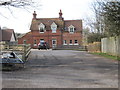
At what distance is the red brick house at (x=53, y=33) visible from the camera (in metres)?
60.3

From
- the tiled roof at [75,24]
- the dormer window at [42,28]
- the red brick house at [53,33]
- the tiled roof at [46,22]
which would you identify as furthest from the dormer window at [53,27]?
the tiled roof at [75,24]

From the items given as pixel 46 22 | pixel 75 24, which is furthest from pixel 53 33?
pixel 75 24

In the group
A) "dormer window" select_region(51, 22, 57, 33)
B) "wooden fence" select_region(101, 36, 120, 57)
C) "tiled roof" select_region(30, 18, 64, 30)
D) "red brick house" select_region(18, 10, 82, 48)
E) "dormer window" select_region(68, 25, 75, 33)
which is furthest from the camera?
"tiled roof" select_region(30, 18, 64, 30)

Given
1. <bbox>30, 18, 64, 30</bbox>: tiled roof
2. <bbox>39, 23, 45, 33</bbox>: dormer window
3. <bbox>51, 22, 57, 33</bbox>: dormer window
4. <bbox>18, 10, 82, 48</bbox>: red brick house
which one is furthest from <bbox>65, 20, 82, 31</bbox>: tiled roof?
<bbox>39, 23, 45, 33</bbox>: dormer window

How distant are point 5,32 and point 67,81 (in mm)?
69311

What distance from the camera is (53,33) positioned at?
60.6 m

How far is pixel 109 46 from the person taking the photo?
25.2m

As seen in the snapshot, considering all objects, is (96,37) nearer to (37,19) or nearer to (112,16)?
(112,16)

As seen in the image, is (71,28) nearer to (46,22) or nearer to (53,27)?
(53,27)

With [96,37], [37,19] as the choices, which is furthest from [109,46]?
[37,19]

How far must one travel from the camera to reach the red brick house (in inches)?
2375

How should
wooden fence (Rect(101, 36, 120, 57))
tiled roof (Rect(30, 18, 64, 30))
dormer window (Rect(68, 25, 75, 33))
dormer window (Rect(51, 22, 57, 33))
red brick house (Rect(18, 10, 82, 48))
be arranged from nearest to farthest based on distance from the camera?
wooden fence (Rect(101, 36, 120, 57)) → red brick house (Rect(18, 10, 82, 48)) → dormer window (Rect(51, 22, 57, 33)) → dormer window (Rect(68, 25, 75, 33)) → tiled roof (Rect(30, 18, 64, 30))

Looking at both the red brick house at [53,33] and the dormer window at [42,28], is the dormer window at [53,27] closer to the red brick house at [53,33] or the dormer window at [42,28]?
the red brick house at [53,33]

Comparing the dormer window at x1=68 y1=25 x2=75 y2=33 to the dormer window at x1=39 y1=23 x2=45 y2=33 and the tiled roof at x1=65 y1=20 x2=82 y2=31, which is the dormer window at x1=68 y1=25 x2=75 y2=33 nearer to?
the tiled roof at x1=65 y1=20 x2=82 y2=31
